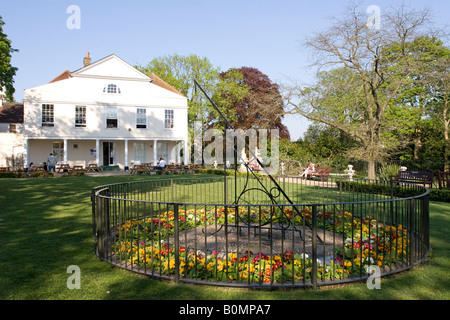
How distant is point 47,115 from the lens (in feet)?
90.8

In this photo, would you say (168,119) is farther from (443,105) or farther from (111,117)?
(443,105)

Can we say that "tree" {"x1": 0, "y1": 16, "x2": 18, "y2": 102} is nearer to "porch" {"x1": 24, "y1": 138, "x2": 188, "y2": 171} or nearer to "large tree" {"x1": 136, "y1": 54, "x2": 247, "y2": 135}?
"porch" {"x1": 24, "y1": 138, "x2": 188, "y2": 171}

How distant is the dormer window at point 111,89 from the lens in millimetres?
29531

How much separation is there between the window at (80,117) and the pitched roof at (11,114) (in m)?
11.9

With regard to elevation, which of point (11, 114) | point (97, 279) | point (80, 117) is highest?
point (11, 114)

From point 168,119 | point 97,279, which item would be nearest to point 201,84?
point 168,119

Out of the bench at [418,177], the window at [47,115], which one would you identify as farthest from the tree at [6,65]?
the bench at [418,177]

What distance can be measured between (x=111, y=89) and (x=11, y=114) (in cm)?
1577

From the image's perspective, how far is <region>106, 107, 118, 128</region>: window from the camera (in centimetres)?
2966

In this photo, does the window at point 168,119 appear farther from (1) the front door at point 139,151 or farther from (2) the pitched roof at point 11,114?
(2) the pitched roof at point 11,114

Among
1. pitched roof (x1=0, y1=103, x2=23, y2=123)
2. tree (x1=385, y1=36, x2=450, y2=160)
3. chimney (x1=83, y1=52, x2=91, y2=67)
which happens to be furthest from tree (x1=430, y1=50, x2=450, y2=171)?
pitched roof (x1=0, y1=103, x2=23, y2=123)

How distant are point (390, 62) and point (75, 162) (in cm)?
2665

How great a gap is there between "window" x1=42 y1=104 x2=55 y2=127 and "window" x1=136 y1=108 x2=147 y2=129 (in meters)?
7.23
